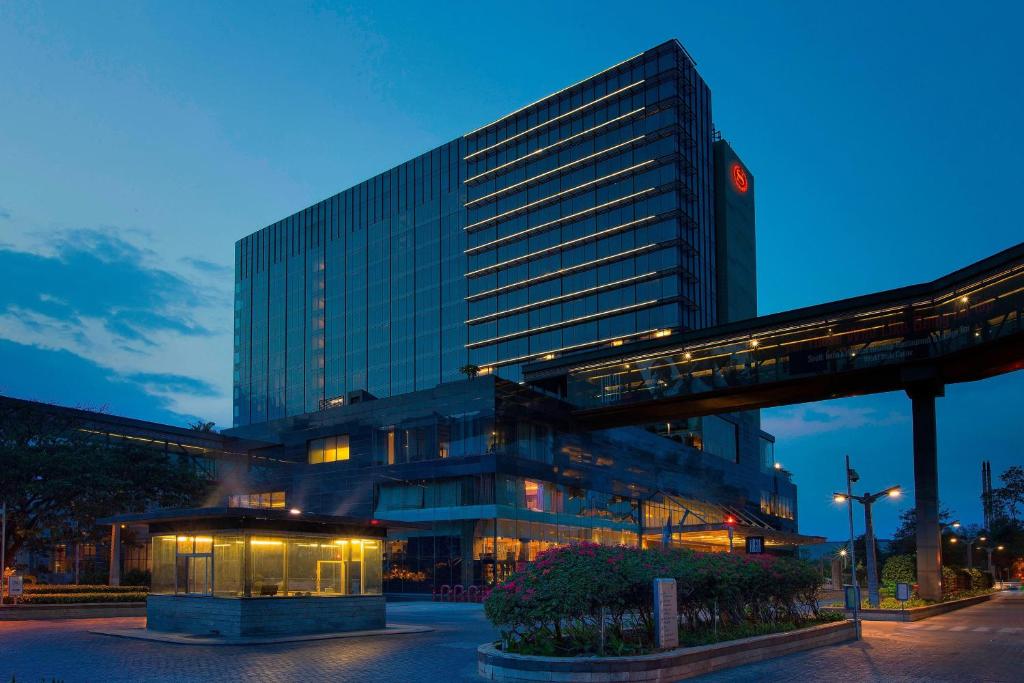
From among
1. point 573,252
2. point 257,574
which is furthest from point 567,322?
point 257,574

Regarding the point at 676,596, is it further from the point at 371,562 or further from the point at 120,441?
the point at 120,441

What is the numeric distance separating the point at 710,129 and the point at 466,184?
104ft

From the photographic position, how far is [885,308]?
5194 cm

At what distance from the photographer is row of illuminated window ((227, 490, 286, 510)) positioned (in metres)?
77.0

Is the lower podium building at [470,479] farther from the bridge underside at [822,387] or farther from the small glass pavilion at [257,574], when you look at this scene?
the small glass pavilion at [257,574]

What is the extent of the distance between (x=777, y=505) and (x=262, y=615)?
96.1m

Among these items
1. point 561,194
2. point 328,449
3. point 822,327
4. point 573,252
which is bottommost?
point 328,449

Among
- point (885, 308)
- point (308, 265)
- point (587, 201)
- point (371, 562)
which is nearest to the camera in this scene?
point (371, 562)

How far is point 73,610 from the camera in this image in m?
39.4

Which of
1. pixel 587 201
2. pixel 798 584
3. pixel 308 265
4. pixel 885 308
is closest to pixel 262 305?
pixel 308 265

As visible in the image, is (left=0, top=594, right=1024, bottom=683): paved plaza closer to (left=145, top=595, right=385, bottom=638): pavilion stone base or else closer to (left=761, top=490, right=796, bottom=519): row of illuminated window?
(left=145, top=595, right=385, bottom=638): pavilion stone base

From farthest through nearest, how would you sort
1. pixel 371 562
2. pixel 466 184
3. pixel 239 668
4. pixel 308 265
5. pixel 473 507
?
1. pixel 308 265
2. pixel 466 184
3. pixel 473 507
4. pixel 371 562
5. pixel 239 668

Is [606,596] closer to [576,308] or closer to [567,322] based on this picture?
[576,308]

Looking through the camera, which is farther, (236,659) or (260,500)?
(260,500)
